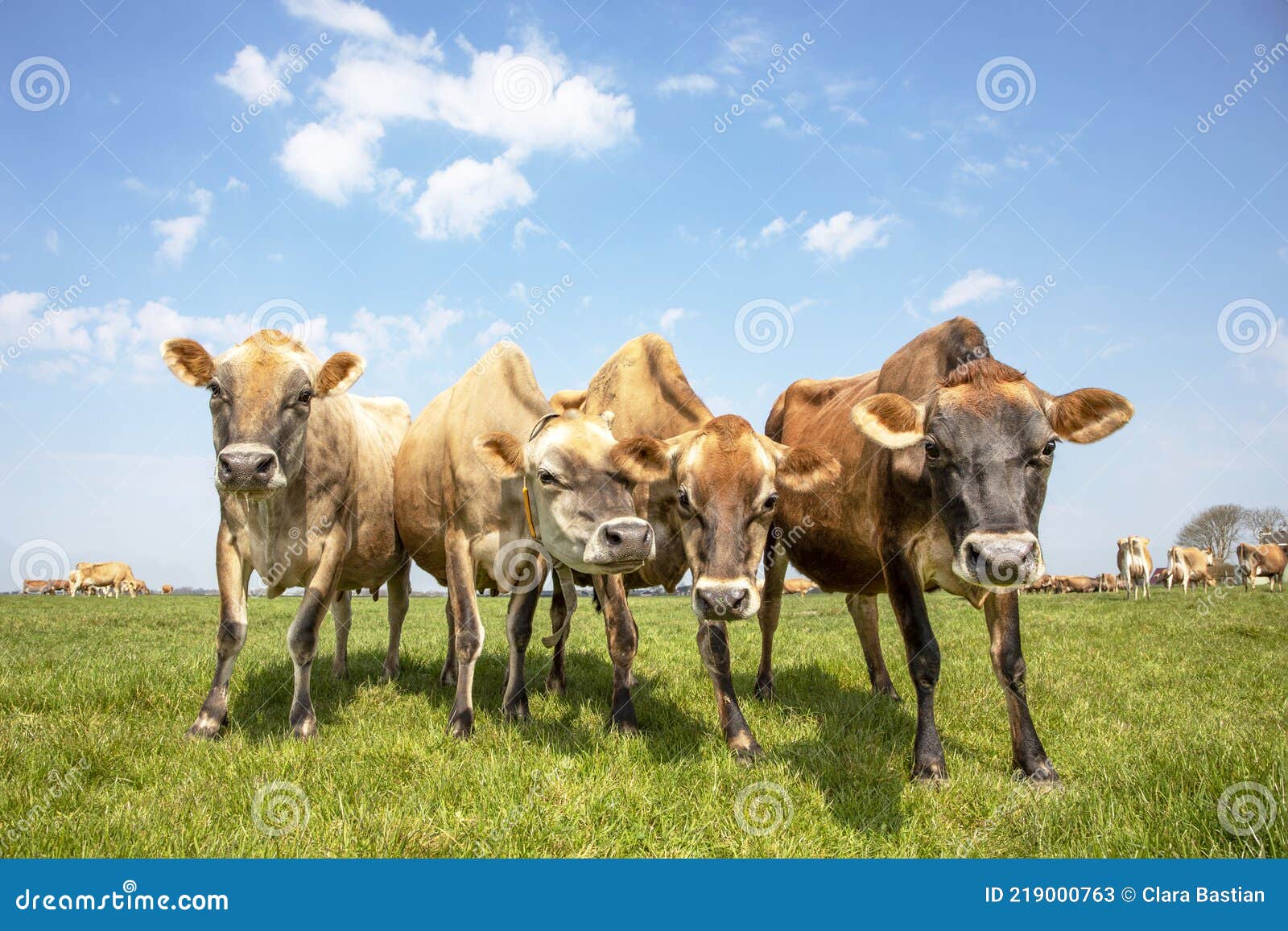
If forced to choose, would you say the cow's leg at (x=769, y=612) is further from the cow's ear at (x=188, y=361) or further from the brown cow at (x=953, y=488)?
the cow's ear at (x=188, y=361)

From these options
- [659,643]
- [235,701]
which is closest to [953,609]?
[659,643]

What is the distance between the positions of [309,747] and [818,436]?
15.5 feet

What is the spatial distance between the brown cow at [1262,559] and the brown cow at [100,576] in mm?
60678

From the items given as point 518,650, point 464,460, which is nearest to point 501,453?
point 464,460

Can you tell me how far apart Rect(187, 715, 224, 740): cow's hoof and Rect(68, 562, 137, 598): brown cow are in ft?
172

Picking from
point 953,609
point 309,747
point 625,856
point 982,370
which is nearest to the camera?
point 625,856

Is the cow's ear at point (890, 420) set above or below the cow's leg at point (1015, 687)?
above

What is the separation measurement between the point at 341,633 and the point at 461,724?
3491 millimetres

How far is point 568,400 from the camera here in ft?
27.1

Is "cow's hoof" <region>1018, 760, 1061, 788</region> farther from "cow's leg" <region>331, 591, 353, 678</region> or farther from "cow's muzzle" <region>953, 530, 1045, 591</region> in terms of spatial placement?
"cow's leg" <region>331, 591, 353, 678</region>

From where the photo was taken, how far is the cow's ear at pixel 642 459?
537 cm

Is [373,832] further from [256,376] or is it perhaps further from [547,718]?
[256,376]

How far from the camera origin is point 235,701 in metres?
6.73

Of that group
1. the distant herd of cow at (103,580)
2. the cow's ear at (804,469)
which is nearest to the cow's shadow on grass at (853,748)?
the cow's ear at (804,469)
